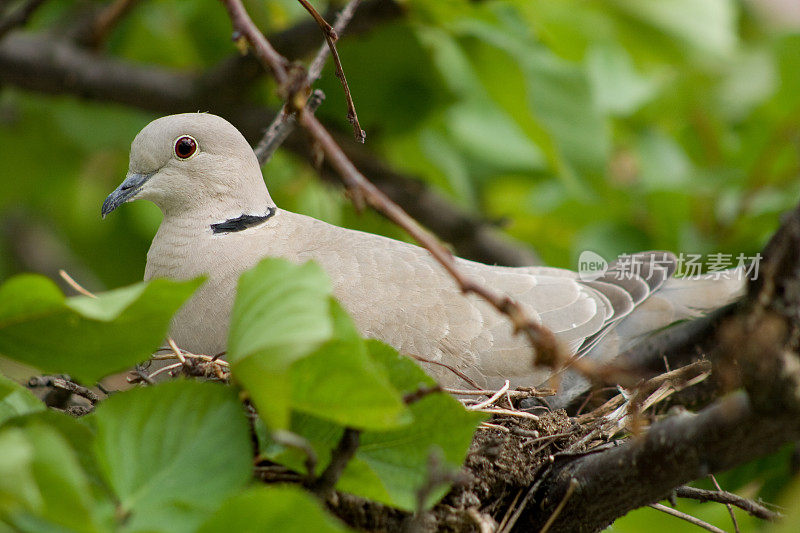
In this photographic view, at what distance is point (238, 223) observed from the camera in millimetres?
2340

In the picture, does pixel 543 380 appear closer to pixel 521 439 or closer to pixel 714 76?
pixel 521 439

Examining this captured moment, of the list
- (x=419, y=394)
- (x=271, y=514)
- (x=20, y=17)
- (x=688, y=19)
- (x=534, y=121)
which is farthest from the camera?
(x=688, y=19)

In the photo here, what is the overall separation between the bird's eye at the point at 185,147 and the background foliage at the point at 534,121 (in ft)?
3.48

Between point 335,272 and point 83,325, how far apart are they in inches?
39.6

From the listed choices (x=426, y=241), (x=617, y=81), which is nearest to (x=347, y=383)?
(x=426, y=241)

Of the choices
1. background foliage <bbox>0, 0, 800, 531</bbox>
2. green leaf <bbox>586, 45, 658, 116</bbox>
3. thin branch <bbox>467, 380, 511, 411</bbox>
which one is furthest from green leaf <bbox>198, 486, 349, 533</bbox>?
green leaf <bbox>586, 45, 658, 116</bbox>

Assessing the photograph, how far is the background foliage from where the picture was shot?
3.19m

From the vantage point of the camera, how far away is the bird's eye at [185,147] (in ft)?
7.46

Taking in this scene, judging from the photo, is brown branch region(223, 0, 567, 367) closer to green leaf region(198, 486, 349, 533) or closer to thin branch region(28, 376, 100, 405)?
green leaf region(198, 486, 349, 533)

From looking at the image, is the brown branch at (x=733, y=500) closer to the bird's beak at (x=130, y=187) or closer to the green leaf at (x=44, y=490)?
the green leaf at (x=44, y=490)

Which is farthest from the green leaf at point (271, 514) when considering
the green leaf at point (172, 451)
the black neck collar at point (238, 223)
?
the black neck collar at point (238, 223)

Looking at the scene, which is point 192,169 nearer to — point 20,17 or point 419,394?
point 20,17

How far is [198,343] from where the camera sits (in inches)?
80.0

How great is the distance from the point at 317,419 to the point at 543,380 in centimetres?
113
